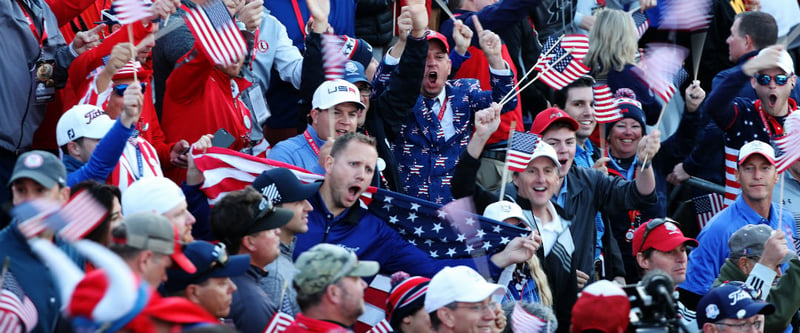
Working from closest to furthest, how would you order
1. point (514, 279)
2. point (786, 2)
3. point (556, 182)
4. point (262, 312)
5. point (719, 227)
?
point (262, 312) → point (514, 279) → point (556, 182) → point (719, 227) → point (786, 2)

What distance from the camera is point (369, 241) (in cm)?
785

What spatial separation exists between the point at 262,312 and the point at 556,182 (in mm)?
3009

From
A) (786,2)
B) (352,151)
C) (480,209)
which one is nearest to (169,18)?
(352,151)

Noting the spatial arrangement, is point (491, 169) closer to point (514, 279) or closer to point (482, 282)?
point (514, 279)

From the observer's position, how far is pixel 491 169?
9.76 metres

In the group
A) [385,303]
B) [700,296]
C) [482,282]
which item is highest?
[482,282]

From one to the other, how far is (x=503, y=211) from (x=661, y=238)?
1245 millimetres

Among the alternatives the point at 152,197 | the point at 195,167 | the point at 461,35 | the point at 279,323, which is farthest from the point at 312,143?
the point at 279,323

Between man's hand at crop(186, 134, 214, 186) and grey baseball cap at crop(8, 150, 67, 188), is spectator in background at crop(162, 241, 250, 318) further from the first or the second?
man's hand at crop(186, 134, 214, 186)

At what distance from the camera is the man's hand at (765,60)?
34.2 ft

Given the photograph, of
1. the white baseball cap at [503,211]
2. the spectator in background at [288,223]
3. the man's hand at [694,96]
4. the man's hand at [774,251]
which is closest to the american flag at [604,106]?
the man's hand at [694,96]

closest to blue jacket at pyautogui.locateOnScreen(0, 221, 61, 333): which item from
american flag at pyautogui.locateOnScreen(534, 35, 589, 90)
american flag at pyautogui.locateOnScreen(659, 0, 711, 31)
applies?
american flag at pyautogui.locateOnScreen(534, 35, 589, 90)

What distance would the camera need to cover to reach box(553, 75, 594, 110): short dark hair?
10734mm

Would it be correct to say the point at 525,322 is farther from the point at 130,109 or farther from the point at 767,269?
the point at 130,109
